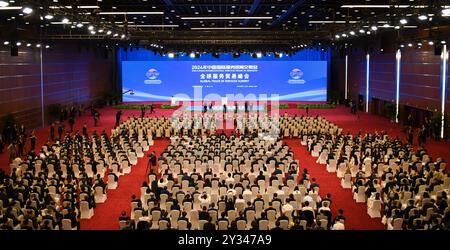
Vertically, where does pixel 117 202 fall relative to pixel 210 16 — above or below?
below

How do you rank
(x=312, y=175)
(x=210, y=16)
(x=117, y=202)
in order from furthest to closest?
(x=210, y=16)
(x=312, y=175)
(x=117, y=202)

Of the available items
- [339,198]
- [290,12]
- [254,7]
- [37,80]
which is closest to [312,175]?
[339,198]

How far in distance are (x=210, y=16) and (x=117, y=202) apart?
58.6ft

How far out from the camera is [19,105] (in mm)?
33094

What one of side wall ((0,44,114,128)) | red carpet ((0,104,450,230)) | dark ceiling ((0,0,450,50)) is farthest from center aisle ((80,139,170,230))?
side wall ((0,44,114,128))

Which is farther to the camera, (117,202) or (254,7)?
(254,7)

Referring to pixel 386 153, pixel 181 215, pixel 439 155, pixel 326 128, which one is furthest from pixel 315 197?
pixel 326 128

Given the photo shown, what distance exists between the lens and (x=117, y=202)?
705 inches

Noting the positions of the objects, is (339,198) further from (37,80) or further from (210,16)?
(37,80)

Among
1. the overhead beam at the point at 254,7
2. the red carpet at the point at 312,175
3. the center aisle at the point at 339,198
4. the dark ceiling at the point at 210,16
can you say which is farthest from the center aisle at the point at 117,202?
the overhead beam at the point at 254,7

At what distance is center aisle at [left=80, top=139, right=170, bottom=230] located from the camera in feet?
50.6

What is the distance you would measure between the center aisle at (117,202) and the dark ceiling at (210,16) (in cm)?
650
